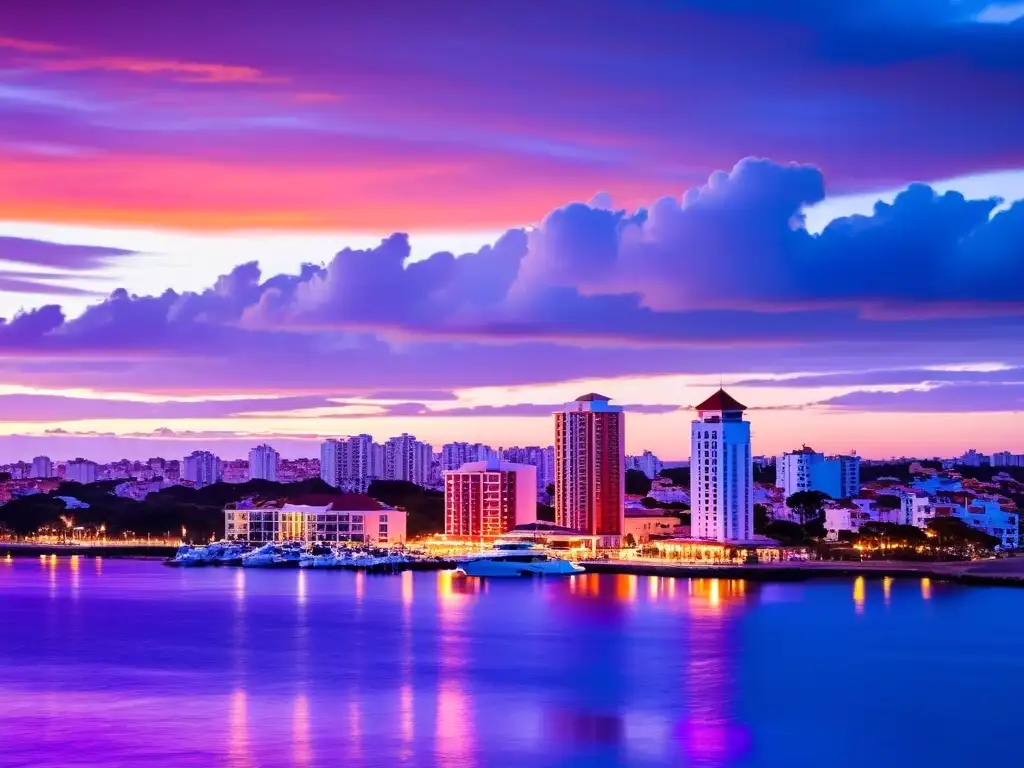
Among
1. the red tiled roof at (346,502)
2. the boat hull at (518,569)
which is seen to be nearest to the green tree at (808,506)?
the boat hull at (518,569)

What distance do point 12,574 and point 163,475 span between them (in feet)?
183

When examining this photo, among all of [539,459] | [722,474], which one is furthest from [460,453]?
[722,474]

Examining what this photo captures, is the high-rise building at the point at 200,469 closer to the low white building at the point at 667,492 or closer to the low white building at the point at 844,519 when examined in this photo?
the low white building at the point at 667,492

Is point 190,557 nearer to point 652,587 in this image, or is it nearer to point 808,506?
point 652,587

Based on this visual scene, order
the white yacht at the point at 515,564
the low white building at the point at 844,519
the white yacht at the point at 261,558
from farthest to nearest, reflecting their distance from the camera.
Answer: the low white building at the point at 844,519 → the white yacht at the point at 261,558 → the white yacht at the point at 515,564

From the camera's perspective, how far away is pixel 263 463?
100938mm

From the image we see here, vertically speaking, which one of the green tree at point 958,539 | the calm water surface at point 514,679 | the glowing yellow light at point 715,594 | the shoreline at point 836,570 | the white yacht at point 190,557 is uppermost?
the green tree at point 958,539

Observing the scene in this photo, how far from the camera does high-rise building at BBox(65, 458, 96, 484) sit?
110m

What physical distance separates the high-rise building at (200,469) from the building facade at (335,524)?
134 feet

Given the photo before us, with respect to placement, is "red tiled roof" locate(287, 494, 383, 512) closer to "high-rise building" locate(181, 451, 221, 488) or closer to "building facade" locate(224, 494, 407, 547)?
"building facade" locate(224, 494, 407, 547)

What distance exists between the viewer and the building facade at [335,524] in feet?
201

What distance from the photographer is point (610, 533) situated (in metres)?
55.9

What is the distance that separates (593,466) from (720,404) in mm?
5763

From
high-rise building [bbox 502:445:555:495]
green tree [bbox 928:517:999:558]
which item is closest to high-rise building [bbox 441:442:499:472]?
high-rise building [bbox 502:445:555:495]
